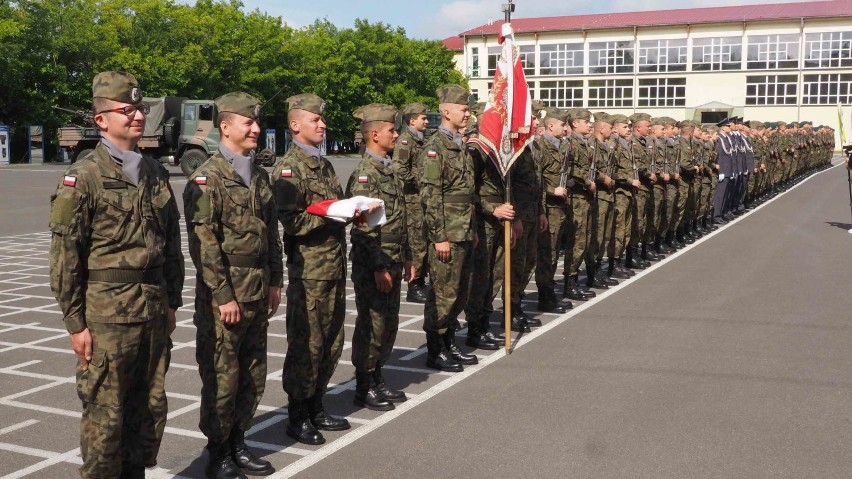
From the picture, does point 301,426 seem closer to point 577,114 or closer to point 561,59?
point 577,114

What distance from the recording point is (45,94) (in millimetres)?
41719

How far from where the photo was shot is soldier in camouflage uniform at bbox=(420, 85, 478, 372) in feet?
22.7

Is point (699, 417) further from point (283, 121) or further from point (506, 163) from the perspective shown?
point (283, 121)

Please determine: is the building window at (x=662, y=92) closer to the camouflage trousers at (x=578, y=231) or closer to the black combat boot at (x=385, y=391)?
the camouflage trousers at (x=578, y=231)

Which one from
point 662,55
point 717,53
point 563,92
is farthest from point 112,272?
point 563,92

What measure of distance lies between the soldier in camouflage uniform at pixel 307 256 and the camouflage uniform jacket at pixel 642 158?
749cm

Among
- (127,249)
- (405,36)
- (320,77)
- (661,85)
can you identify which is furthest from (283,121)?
(127,249)

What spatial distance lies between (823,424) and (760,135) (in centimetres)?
1879

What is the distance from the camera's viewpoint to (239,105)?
470cm

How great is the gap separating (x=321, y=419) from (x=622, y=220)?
6.91 metres

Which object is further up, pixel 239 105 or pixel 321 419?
pixel 239 105

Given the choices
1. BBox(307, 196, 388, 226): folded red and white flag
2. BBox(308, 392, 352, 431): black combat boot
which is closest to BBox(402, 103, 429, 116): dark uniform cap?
BBox(307, 196, 388, 226): folded red and white flag

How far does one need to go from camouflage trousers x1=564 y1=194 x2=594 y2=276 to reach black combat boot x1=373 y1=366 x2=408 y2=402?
4419 mm

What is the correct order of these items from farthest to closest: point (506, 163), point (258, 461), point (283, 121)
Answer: point (283, 121) → point (506, 163) → point (258, 461)
